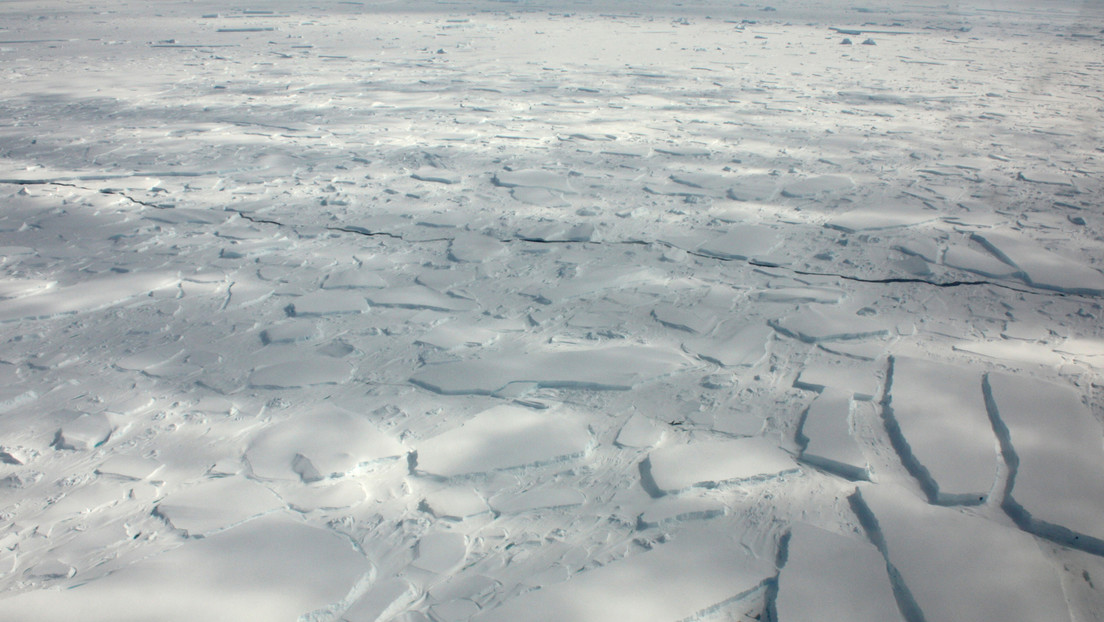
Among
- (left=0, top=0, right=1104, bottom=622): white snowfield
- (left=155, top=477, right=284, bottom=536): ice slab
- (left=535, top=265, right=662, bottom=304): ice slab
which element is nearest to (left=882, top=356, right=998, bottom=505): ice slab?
(left=0, top=0, right=1104, bottom=622): white snowfield

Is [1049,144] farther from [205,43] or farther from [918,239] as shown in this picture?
[205,43]

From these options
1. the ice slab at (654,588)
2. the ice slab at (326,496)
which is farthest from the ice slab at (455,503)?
the ice slab at (654,588)

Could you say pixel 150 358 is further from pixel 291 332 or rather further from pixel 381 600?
pixel 381 600

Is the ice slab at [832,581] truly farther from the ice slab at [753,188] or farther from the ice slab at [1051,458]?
the ice slab at [753,188]

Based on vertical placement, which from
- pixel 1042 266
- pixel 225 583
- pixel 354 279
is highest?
pixel 1042 266

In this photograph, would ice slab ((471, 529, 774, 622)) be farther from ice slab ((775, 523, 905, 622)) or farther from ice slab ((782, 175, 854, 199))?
ice slab ((782, 175, 854, 199))

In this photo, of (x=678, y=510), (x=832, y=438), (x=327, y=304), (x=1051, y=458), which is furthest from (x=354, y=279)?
(x=1051, y=458)
